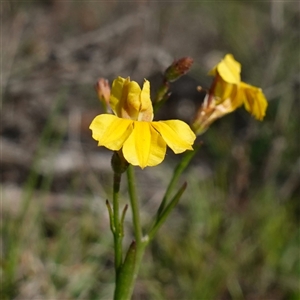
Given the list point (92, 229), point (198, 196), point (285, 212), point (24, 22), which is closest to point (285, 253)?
point (285, 212)

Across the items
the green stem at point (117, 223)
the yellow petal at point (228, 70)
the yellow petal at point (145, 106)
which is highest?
the yellow petal at point (145, 106)

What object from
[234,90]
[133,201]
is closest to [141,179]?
[234,90]

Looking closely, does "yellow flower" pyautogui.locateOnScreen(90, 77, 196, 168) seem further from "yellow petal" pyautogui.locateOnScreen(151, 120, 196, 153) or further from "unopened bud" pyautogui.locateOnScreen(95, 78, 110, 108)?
"unopened bud" pyautogui.locateOnScreen(95, 78, 110, 108)

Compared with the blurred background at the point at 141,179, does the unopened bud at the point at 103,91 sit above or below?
above

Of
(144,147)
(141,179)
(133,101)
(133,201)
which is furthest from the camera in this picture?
(141,179)

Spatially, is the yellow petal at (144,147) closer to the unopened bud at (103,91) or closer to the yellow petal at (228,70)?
the unopened bud at (103,91)

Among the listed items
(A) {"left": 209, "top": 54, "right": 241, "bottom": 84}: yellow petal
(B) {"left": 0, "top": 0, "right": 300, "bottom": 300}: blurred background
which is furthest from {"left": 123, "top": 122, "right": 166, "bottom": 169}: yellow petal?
(B) {"left": 0, "top": 0, "right": 300, "bottom": 300}: blurred background

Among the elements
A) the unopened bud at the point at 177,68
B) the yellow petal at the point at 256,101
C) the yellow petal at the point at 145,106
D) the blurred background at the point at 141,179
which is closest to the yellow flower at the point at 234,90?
the yellow petal at the point at 256,101

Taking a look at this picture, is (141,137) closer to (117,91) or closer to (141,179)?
(117,91)
